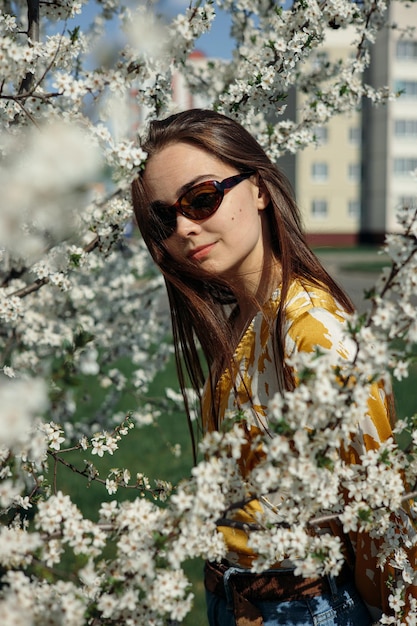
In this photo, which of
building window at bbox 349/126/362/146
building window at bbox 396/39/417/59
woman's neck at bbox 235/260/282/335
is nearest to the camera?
woman's neck at bbox 235/260/282/335

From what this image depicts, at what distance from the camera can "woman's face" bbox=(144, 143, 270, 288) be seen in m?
2.08

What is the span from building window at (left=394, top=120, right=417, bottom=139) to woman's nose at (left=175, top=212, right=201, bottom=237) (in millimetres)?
42864

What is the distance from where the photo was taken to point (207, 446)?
4.66 feet

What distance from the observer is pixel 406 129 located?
4228cm

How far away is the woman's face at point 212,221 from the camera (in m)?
2.08

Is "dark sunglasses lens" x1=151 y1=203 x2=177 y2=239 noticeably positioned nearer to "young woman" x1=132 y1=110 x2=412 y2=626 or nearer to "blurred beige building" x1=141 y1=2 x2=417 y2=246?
"young woman" x1=132 y1=110 x2=412 y2=626

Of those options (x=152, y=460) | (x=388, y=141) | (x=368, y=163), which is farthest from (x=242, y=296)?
(x=368, y=163)

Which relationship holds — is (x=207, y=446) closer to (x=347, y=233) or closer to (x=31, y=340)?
(x=31, y=340)

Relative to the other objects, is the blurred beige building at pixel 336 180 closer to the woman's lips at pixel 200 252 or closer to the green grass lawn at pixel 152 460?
the green grass lawn at pixel 152 460

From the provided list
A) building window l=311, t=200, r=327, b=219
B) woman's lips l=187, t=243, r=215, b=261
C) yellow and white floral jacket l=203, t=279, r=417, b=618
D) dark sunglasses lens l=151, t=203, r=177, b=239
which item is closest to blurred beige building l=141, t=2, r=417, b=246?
building window l=311, t=200, r=327, b=219

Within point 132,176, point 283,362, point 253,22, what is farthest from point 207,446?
point 253,22

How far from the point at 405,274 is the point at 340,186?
4391 cm

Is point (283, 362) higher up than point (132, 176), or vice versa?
point (132, 176)

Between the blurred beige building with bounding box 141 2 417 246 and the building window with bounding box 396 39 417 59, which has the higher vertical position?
the building window with bounding box 396 39 417 59
